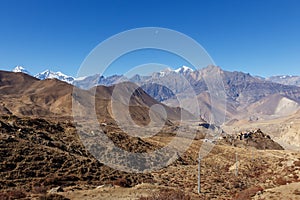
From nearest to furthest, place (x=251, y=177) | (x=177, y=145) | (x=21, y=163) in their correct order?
1. (x=21, y=163)
2. (x=251, y=177)
3. (x=177, y=145)

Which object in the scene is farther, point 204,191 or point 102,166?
point 102,166

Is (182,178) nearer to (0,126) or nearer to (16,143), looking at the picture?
(16,143)

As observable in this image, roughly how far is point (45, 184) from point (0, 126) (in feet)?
65.3

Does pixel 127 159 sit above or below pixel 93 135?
below

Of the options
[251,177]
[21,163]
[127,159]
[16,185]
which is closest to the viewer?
[16,185]

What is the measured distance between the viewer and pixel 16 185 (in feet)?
97.6

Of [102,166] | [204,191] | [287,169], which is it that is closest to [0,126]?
[102,166]

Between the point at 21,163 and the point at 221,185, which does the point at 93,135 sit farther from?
the point at 221,185

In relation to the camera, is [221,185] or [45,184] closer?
[45,184]

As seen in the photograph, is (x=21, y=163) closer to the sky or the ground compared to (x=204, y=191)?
closer to the sky

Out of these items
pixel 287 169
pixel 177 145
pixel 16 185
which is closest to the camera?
pixel 16 185

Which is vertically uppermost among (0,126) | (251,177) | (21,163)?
(0,126)

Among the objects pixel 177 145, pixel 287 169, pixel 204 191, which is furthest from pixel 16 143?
pixel 177 145

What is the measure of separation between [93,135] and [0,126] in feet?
60.8
